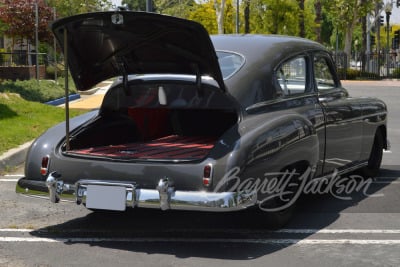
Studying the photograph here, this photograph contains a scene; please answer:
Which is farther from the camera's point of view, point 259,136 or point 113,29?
point 113,29

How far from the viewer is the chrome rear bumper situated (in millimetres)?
4809

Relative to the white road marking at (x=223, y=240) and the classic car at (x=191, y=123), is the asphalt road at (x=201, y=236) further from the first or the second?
the classic car at (x=191, y=123)

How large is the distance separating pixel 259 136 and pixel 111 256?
1.40 meters

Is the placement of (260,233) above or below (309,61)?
below

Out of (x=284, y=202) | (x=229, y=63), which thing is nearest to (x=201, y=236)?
(x=284, y=202)

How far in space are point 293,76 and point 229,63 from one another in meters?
0.67

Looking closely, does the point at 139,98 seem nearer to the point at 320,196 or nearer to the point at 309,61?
the point at 309,61

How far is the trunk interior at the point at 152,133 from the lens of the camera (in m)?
5.88

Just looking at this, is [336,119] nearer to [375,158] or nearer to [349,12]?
[375,158]

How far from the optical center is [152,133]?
695 centimetres

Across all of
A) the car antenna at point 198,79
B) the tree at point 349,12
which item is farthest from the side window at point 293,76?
the tree at point 349,12

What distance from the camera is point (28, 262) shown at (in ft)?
16.1

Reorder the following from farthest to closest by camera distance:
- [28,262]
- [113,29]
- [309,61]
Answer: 1. [309,61]
2. [113,29]
3. [28,262]

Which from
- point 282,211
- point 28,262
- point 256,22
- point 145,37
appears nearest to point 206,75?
point 145,37
